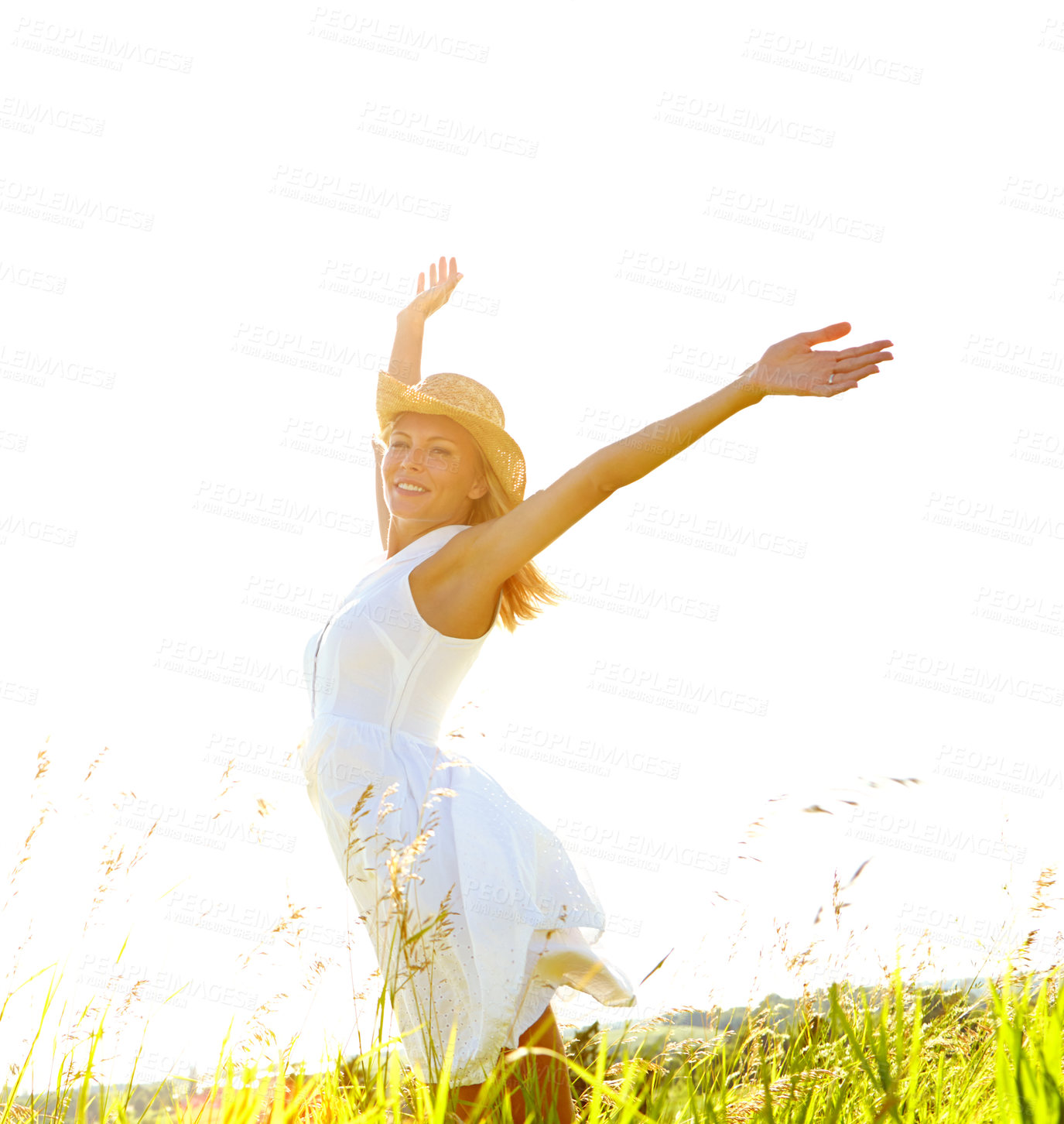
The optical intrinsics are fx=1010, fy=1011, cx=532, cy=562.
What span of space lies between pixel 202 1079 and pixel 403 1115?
1.69 ft

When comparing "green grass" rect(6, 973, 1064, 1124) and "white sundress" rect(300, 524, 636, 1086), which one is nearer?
"green grass" rect(6, 973, 1064, 1124)

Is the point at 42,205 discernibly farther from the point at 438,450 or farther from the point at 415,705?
the point at 415,705

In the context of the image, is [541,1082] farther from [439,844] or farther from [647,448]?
[647,448]

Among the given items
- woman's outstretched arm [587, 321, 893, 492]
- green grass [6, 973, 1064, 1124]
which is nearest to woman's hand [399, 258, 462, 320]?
woman's outstretched arm [587, 321, 893, 492]

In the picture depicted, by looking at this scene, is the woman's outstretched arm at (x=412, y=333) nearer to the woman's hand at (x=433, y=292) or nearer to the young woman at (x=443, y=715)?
the woman's hand at (x=433, y=292)

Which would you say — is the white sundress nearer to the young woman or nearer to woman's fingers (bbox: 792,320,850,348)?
the young woman

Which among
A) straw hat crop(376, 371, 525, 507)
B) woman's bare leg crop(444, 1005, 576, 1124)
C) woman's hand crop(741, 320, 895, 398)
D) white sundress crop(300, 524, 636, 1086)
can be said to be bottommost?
woman's bare leg crop(444, 1005, 576, 1124)

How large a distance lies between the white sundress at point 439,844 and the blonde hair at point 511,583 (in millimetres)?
198

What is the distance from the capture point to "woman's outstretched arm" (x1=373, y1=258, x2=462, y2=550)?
4191 millimetres

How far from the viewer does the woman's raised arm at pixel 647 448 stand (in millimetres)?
2490

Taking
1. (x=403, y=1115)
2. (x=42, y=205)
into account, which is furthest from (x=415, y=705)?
(x=42, y=205)

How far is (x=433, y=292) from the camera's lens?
14.1 ft

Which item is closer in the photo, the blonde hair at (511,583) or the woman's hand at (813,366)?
the woman's hand at (813,366)

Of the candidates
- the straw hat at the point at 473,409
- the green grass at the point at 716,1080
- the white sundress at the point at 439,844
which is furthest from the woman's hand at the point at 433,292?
the green grass at the point at 716,1080
